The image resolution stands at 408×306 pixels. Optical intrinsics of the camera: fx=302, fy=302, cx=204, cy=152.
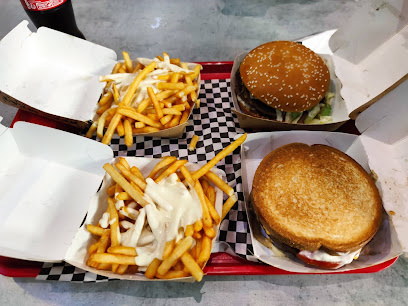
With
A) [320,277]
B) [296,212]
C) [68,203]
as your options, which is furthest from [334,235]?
[68,203]

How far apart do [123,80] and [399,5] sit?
5.42ft

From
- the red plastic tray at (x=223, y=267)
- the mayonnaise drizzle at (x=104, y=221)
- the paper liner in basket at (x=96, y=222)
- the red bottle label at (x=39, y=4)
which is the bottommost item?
the red plastic tray at (x=223, y=267)

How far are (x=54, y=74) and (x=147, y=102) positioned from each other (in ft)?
2.72

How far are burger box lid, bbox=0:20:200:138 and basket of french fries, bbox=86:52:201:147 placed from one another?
0.16 feet

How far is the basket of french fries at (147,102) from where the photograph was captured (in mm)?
1900

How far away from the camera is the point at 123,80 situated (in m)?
2.12

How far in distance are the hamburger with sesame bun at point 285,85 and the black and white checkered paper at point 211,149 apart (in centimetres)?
20

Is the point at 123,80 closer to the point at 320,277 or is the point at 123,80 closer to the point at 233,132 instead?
the point at 233,132

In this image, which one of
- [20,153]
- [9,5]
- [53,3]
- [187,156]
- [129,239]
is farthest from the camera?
[9,5]

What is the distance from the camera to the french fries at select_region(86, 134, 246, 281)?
1.35 m

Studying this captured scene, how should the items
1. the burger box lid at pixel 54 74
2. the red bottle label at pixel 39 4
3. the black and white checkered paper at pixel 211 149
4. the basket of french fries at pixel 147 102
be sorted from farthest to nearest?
the red bottle label at pixel 39 4 → the burger box lid at pixel 54 74 → the basket of french fries at pixel 147 102 → the black and white checkered paper at pixel 211 149

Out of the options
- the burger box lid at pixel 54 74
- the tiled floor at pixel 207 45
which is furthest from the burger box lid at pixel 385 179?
the burger box lid at pixel 54 74

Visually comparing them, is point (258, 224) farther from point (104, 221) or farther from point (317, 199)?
point (104, 221)

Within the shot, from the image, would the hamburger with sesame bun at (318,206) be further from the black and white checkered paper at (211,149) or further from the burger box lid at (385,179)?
the black and white checkered paper at (211,149)
